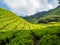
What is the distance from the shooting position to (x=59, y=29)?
278 ft

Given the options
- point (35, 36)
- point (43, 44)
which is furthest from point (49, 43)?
point (35, 36)

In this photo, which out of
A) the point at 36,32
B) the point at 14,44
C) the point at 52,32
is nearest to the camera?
the point at 14,44

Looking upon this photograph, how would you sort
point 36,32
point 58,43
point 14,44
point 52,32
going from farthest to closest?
point 36,32 → point 52,32 → point 14,44 → point 58,43

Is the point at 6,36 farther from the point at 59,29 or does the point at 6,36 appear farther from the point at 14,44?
the point at 59,29

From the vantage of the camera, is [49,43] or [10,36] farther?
[10,36]

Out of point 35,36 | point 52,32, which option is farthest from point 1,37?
point 52,32

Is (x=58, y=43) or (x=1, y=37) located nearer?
(x=58, y=43)

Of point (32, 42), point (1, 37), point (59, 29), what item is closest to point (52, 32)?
point (59, 29)

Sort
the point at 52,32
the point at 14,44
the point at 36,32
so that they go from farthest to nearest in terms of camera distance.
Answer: the point at 36,32 < the point at 52,32 < the point at 14,44

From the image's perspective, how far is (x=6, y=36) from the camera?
272ft

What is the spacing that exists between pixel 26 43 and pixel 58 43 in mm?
14666

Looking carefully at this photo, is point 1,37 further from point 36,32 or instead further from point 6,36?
point 36,32

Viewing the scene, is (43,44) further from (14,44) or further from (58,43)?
(14,44)

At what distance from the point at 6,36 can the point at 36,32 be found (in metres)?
14.4
